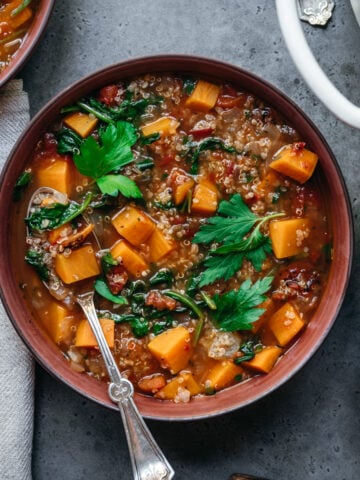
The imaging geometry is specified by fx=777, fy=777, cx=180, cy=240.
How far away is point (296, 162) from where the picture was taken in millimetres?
3365

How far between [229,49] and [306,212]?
88cm

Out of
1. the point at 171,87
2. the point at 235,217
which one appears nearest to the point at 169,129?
the point at 171,87

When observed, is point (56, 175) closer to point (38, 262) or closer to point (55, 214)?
point (55, 214)

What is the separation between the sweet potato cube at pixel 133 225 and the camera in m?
3.35

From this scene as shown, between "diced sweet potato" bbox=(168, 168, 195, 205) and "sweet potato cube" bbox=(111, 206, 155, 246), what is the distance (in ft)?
0.52

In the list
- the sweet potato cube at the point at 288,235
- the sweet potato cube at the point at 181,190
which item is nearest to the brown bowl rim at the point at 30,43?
the sweet potato cube at the point at 181,190

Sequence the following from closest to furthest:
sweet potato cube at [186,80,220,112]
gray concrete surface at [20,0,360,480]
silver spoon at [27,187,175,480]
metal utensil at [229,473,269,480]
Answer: silver spoon at [27,187,175,480] < sweet potato cube at [186,80,220,112] < metal utensil at [229,473,269,480] < gray concrete surface at [20,0,360,480]

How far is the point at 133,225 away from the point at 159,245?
15 centimetres

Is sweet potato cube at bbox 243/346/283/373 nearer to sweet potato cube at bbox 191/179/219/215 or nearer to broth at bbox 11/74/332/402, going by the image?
broth at bbox 11/74/332/402

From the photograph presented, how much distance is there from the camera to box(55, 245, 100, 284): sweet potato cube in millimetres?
3334

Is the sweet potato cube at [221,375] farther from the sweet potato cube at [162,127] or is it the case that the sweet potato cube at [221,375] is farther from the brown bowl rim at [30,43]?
the brown bowl rim at [30,43]

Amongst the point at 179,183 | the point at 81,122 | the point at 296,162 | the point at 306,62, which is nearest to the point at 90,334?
the point at 179,183

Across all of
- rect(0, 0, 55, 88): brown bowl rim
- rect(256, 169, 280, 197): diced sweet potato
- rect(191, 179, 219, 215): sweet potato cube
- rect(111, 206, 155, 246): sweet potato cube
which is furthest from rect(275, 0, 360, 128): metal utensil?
rect(0, 0, 55, 88): brown bowl rim

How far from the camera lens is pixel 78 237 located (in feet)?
10.9
